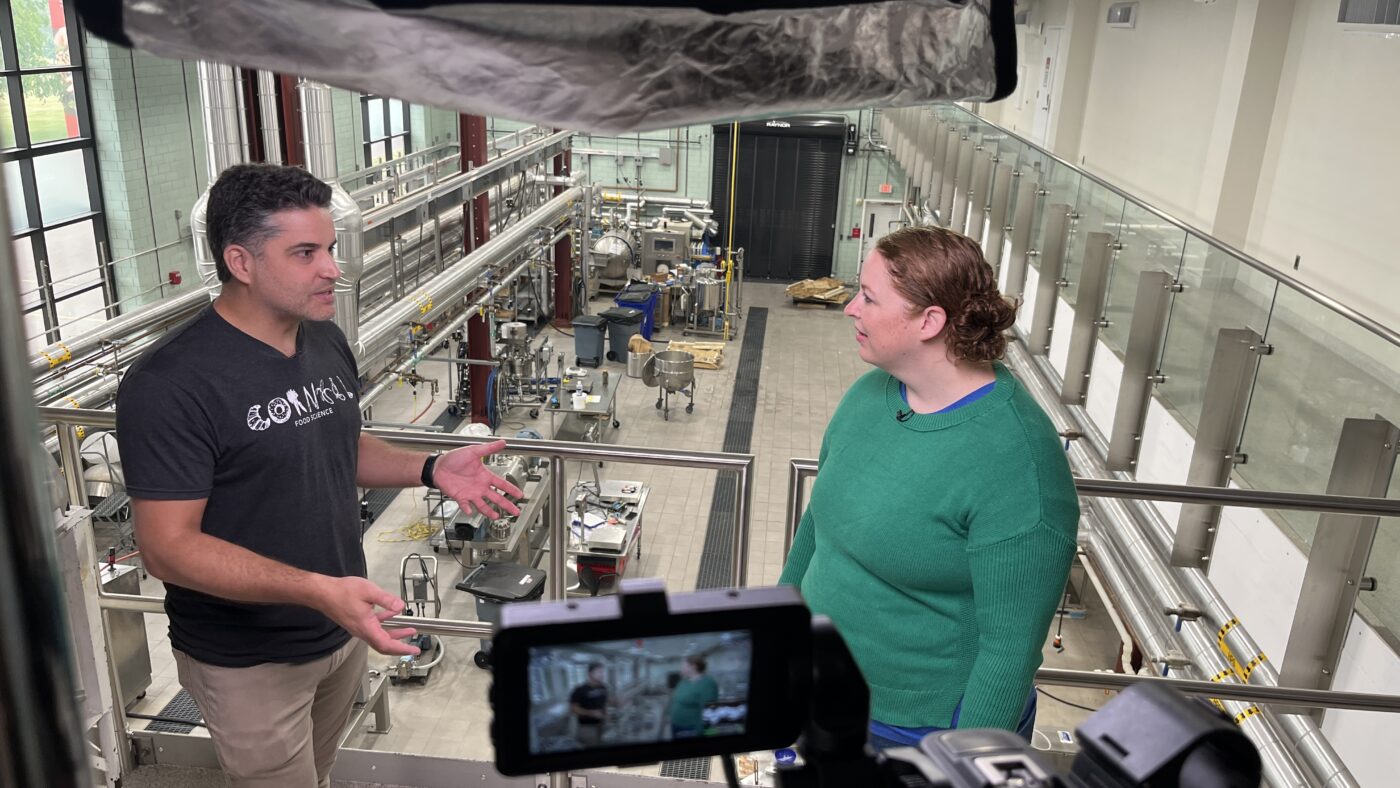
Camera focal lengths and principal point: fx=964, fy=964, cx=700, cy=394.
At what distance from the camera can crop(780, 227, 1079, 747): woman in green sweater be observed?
136 centimetres

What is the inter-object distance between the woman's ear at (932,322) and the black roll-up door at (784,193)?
603 inches

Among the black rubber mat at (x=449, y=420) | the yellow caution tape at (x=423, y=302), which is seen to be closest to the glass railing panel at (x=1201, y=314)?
the yellow caution tape at (x=423, y=302)

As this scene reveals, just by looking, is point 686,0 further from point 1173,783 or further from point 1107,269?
point 1107,269

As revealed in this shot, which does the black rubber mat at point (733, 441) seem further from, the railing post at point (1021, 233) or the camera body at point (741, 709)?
the camera body at point (741, 709)

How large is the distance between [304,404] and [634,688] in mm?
1114

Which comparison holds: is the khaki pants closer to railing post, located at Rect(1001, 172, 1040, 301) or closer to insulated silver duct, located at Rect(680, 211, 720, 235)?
railing post, located at Rect(1001, 172, 1040, 301)

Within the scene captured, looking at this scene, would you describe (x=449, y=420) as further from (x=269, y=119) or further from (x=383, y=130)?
(x=383, y=130)

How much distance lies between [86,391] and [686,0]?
17.9 feet

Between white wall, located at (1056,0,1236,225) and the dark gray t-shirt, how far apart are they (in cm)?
572

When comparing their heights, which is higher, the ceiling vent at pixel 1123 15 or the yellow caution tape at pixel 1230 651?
the ceiling vent at pixel 1123 15

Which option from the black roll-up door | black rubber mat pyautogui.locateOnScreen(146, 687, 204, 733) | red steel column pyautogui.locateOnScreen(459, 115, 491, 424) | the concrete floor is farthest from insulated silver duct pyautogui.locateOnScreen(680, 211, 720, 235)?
black rubber mat pyautogui.locateOnScreen(146, 687, 204, 733)

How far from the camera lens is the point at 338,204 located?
5086 millimetres

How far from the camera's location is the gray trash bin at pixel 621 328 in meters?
12.4

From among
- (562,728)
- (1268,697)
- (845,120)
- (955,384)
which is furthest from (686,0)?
(845,120)
